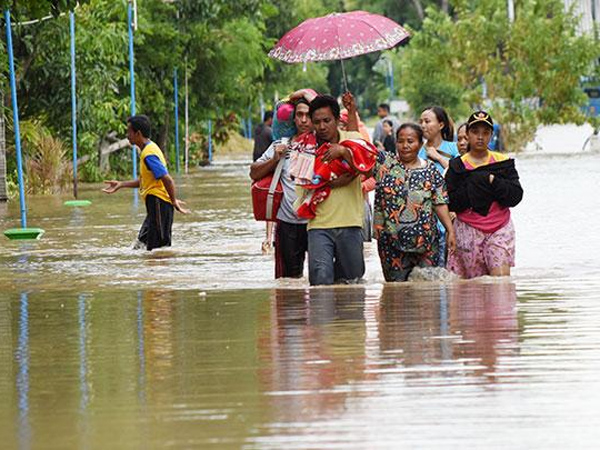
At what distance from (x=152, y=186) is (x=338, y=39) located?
162 inches

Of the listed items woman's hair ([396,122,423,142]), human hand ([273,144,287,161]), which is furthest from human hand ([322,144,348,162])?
human hand ([273,144,287,161])

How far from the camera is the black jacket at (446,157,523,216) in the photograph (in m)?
12.6

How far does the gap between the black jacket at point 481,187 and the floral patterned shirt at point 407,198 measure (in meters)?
0.16

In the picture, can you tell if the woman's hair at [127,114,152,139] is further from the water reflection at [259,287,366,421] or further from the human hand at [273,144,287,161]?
the water reflection at [259,287,366,421]

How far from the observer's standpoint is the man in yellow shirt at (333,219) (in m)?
12.4

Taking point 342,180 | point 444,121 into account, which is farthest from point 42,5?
point 342,180

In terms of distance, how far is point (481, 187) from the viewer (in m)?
12.6

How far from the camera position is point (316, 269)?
12578 mm

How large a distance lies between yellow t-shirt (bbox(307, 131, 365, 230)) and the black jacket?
74 centimetres

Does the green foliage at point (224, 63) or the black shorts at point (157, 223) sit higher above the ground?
the green foliage at point (224, 63)

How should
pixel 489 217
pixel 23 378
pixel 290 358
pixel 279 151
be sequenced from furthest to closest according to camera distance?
pixel 279 151 < pixel 489 217 < pixel 290 358 < pixel 23 378

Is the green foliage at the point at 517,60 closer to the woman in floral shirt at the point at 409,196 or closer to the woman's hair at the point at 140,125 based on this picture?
the woman's hair at the point at 140,125

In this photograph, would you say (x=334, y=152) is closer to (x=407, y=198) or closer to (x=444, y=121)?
(x=407, y=198)

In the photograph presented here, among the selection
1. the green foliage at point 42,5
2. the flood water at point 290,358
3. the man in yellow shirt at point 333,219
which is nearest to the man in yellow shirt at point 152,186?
the flood water at point 290,358
